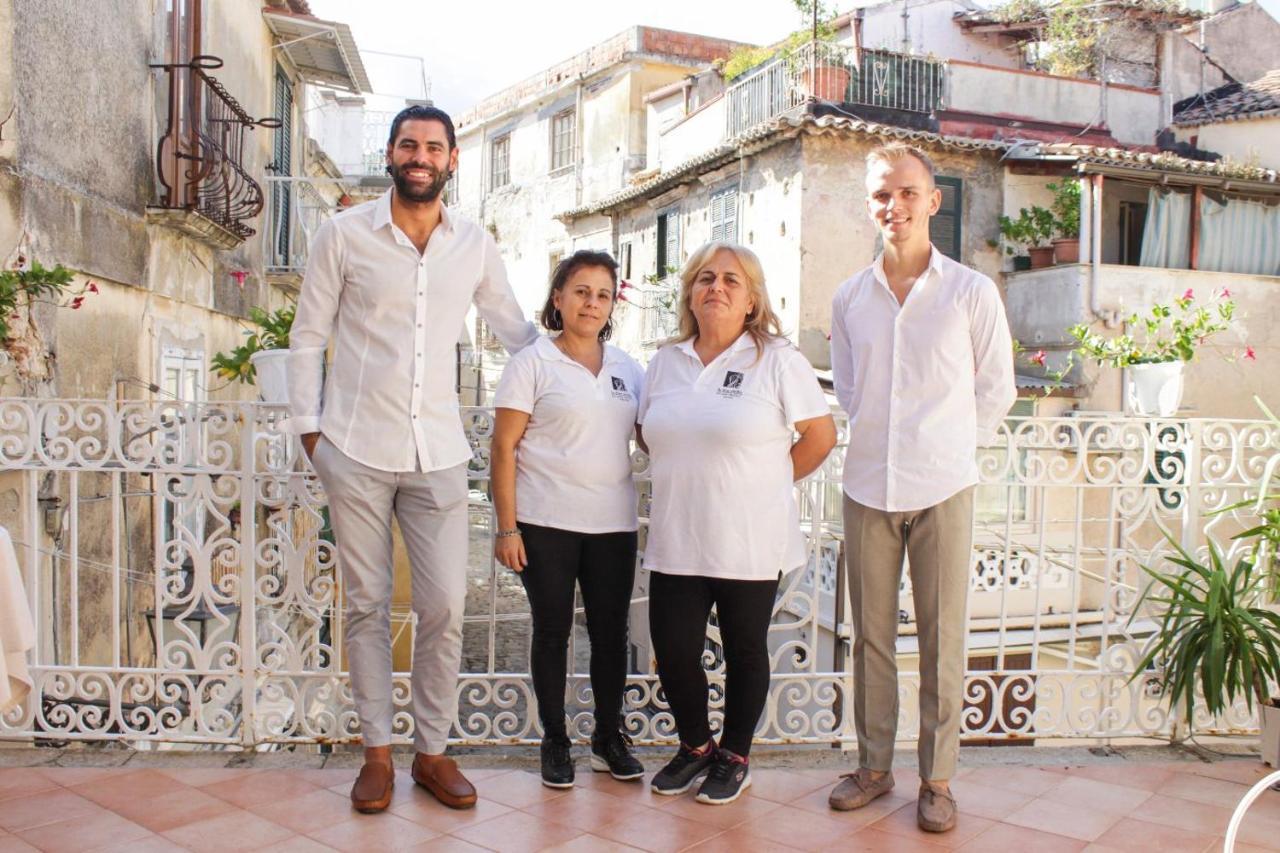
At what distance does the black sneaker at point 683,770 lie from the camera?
11.8 feet

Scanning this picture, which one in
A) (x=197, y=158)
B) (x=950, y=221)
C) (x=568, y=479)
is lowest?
(x=568, y=479)

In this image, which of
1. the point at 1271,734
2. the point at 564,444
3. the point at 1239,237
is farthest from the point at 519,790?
the point at 1239,237

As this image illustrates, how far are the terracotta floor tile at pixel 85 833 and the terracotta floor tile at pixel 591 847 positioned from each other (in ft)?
3.98

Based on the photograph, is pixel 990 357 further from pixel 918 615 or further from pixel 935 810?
pixel 935 810

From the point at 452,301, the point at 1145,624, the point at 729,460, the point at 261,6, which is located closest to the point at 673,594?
the point at 729,460

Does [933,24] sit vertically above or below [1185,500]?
above

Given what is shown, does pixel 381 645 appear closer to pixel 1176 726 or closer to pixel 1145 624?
pixel 1176 726

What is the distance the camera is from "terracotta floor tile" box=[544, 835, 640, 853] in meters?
3.17

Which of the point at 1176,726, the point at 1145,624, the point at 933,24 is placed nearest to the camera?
the point at 1176,726

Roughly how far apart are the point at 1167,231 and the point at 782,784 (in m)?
14.2

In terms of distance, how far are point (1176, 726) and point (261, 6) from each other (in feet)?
35.0

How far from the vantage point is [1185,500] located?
14.0ft

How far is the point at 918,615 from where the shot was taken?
11.3ft

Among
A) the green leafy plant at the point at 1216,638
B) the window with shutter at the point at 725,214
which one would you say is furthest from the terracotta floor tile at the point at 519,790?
the window with shutter at the point at 725,214
